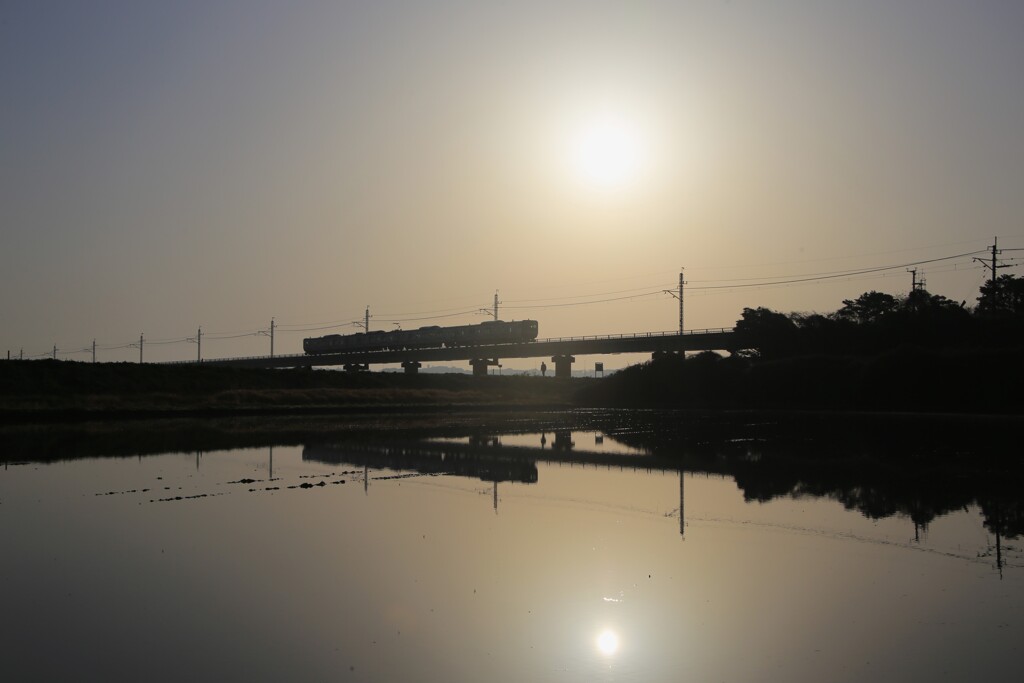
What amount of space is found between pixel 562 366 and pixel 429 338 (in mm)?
21557

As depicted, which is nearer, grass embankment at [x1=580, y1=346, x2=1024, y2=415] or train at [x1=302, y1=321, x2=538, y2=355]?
grass embankment at [x1=580, y1=346, x2=1024, y2=415]

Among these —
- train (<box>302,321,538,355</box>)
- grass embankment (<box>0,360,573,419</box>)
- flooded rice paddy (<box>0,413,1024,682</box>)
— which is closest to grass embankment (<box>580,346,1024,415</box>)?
grass embankment (<box>0,360,573,419</box>)

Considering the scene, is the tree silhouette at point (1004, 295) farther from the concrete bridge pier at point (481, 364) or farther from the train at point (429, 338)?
the concrete bridge pier at point (481, 364)

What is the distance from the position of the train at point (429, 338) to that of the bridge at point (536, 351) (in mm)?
1148

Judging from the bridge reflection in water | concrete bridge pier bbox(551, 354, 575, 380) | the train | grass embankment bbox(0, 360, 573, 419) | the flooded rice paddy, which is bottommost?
the flooded rice paddy

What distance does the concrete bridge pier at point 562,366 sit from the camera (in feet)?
450

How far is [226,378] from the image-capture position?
9700 cm

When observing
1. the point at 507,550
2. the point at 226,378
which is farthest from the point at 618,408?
the point at 507,550

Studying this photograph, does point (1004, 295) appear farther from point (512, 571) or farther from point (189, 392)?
point (512, 571)

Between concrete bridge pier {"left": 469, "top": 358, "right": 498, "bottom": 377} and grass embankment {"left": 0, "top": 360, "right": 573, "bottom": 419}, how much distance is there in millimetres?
17776

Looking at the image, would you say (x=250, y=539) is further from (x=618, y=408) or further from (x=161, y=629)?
(x=618, y=408)

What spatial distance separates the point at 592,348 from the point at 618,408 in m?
43.6

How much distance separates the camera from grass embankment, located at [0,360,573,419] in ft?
216

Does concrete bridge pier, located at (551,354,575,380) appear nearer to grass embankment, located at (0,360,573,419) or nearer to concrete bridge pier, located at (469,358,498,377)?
concrete bridge pier, located at (469,358,498,377)
